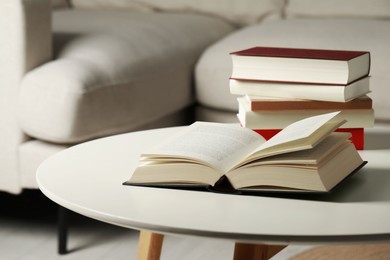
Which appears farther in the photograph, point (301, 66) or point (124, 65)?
point (124, 65)

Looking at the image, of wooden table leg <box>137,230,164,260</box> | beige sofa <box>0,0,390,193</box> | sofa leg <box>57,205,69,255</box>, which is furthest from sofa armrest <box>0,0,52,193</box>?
wooden table leg <box>137,230,164,260</box>

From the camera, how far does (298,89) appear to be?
1.25m

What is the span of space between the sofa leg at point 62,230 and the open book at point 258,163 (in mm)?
849

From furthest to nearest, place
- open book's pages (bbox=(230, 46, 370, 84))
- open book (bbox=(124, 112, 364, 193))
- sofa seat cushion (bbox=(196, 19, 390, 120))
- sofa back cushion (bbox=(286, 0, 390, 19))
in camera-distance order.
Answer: sofa back cushion (bbox=(286, 0, 390, 19)) < sofa seat cushion (bbox=(196, 19, 390, 120)) < open book's pages (bbox=(230, 46, 370, 84)) < open book (bbox=(124, 112, 364, 193))

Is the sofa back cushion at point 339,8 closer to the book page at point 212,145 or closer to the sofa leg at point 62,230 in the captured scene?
the sofa leg at point 62,230

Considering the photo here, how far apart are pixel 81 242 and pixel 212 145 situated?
975 mm

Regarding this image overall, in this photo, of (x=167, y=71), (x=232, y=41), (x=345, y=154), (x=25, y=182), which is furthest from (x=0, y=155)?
(x=345, y=154)

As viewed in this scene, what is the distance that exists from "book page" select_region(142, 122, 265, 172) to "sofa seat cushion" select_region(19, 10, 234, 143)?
0.70 m

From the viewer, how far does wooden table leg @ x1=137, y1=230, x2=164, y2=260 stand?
127 cm

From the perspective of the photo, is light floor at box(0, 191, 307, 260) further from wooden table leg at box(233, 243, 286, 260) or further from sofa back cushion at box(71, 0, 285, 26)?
sofa back cushion at box(71, 0, 285, 26)

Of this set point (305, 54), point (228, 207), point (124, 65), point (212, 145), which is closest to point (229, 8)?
point (124, 65)

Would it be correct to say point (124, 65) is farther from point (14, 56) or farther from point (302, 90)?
point (302, 90)

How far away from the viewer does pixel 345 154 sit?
1079 mm

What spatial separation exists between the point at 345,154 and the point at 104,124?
91cm
